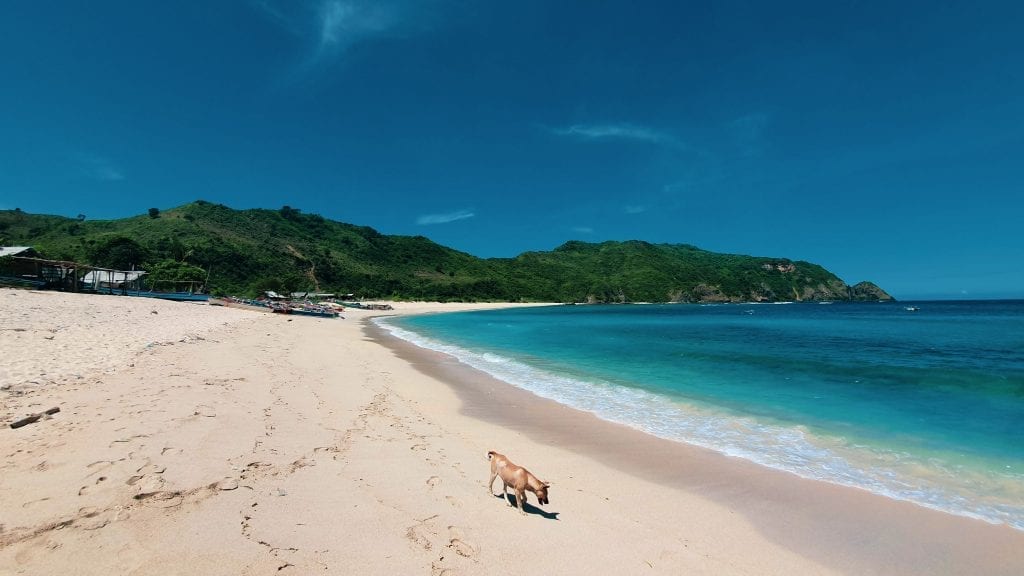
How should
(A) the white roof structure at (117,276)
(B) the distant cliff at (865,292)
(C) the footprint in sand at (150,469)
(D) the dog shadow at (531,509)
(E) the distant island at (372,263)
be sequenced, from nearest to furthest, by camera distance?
1. (C) the footprint in sand at (150,469)
2. (D) the dog shadow at (531,509)
3. (A) the white roof structure at (117,276)
4. (E) the distant island at (372,263)
5. (B) the distant cliff at (865,292)

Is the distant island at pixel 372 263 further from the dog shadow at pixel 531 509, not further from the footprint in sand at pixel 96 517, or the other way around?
the dog shadow at pixel 531 509

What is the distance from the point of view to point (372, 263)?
123 metres

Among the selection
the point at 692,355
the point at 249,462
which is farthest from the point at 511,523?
the point at 692,355

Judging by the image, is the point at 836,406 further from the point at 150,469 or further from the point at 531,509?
the point at 150,469

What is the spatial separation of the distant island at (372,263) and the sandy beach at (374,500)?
59.8m

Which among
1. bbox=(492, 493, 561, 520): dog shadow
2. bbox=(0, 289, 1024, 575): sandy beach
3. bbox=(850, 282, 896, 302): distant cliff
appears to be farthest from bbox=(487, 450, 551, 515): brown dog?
bbox=(850, 282, 896, 302): distant cliff

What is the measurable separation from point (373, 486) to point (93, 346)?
11.8 meters

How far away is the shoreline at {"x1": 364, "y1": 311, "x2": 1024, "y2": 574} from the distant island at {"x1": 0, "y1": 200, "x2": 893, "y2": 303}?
65000 millimetres

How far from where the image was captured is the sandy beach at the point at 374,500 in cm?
351

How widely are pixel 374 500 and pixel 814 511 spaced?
5.68 metres

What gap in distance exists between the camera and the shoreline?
4344mm

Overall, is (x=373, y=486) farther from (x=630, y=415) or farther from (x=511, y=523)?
(x=630, y=415)

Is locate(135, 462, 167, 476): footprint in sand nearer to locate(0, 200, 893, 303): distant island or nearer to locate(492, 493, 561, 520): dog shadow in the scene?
locate(492, 493, 561, 520): dog shadow

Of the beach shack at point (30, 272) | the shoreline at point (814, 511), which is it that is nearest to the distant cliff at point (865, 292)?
the shoreline at point (814, 511)
